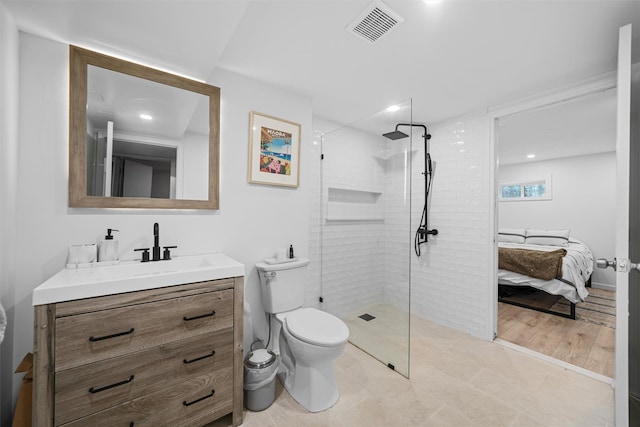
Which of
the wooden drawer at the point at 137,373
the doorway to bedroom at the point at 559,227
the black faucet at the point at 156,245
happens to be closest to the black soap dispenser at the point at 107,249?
the black faucet at the point at 156,245

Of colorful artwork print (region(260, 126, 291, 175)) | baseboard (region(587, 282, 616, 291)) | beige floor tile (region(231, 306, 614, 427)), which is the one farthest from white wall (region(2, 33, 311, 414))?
baseboard (region(587, 282, 616, 291))

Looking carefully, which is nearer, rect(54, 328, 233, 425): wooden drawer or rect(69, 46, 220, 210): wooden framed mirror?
rect(54, 328, 233, 425): wooden drawer

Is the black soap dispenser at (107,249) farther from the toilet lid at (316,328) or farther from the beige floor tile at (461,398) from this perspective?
the beige floor tile at (461,398)

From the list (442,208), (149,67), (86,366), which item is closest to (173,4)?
(149,67)

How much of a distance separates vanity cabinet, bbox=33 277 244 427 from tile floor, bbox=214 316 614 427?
372mm

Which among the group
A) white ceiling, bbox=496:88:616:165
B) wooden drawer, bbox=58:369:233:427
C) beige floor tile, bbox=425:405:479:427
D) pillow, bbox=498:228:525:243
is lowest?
beige floor tile, bbox=425:405:479:427

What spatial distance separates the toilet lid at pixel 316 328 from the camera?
166 cm

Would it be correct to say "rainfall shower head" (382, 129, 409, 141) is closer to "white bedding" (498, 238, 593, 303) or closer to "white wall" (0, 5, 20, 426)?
"white wall" (0, 5, 20, 426)

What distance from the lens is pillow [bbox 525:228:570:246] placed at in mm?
4555

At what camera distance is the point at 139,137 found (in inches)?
68.8

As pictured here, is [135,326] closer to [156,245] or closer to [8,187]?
[156,245]

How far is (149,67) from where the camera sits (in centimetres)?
176

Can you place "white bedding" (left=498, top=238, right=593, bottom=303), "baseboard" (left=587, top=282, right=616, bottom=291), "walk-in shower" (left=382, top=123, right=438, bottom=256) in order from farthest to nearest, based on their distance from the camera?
"baseboard" (left=587, top=282, right=616, bottom=291) → "white bedding" (left=498, top=238, right=593, bottom=303) → "walk-in shower" (left=382, top=123, right=438, bottom=256)

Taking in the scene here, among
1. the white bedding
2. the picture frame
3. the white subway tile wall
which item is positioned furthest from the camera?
the white bedding
